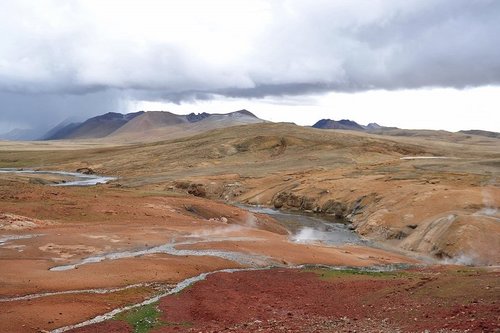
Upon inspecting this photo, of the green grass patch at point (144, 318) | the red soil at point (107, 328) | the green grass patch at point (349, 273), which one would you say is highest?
the red soil at point (107, 328)

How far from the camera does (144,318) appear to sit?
104 ft

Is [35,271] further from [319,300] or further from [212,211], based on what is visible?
[212,211]

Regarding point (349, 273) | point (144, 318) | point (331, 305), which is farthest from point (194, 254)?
point (331, 305)

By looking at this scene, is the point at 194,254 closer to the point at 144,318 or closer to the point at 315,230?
the point at 144,318

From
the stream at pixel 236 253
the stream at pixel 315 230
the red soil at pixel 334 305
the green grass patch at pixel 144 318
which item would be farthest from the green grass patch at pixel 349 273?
the stream at pixel 315 230

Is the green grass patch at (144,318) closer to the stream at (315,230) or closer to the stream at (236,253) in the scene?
the stream at (236,253)

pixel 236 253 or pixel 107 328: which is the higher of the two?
pixel 107 328

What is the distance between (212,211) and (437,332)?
6035cm

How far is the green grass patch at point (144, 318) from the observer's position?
97.8ft

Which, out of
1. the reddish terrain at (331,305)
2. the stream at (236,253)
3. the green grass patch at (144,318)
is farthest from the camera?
the stream at (236,253)

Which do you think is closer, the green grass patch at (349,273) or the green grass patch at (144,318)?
the green grass patch at (144,318)

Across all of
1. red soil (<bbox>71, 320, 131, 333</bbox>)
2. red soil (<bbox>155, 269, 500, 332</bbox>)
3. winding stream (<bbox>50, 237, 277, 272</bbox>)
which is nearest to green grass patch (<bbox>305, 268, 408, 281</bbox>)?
red soil (<bbox>155, 269, 500, 332</bbox>)

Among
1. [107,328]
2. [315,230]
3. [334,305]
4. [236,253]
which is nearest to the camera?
[107,328]

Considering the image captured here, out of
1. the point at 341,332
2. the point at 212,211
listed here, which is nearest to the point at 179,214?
the point at 212,211
